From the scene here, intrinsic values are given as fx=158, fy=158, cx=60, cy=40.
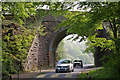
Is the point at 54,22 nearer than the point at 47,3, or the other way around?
the point at 47,3

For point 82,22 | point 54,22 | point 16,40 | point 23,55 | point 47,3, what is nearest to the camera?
point 47,3

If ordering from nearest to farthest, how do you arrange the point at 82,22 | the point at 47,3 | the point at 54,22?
the point at 47,3, the point at 82,22, the point at 54,22

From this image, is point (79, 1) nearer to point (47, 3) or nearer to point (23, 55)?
point (47, 3)

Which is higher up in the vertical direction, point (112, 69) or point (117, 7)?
point (117, 7)

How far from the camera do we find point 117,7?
5523 mm

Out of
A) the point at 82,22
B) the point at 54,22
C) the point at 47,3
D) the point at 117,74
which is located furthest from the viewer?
the point at 54,22

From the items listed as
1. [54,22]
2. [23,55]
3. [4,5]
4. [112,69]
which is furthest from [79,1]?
[54,22]

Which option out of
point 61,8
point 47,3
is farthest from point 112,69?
point 47,3

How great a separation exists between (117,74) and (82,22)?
8.86ft

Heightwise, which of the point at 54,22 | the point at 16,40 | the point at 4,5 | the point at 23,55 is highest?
the point at 54,22

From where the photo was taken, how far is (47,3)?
5.88 metres

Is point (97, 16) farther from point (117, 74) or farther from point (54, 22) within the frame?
point (54, 22)

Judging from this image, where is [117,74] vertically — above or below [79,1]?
below

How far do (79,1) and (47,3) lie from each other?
125 cm
